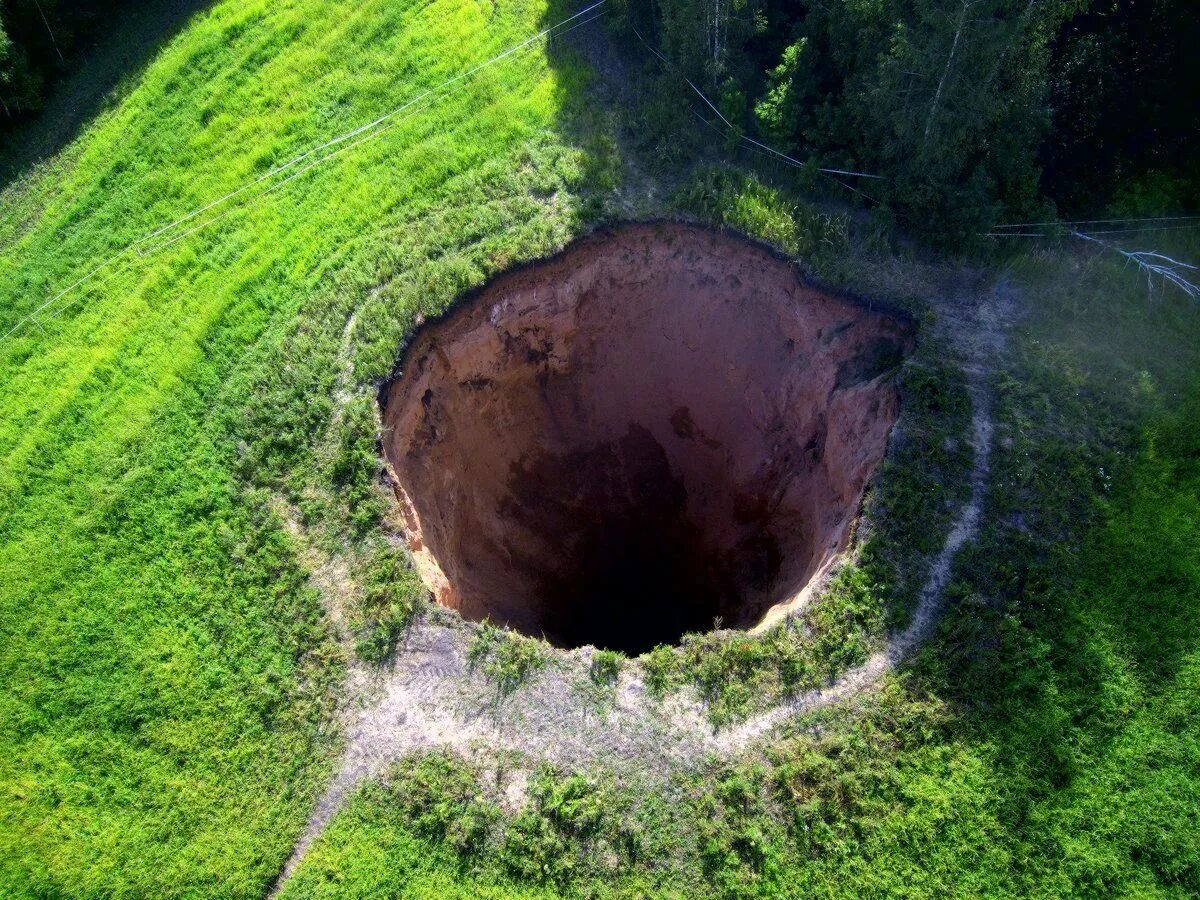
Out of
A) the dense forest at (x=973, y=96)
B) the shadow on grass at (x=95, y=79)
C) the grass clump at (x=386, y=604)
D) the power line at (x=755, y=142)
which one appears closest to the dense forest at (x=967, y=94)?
the dense forest at (x=973, y=96)

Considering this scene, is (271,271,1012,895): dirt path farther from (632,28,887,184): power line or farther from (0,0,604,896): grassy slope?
(632,28,887,184): power line

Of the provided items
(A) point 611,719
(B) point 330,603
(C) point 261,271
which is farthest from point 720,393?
(C) point 261,271

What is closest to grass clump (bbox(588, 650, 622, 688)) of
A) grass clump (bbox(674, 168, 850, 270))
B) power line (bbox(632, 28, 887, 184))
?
grass clump (bbox(674, 168, 850, 270))

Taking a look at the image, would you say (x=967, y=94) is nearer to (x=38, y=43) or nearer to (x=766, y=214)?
(x=766, y=214)

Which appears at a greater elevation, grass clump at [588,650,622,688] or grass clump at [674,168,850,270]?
grass clump at [674,168,850,270]

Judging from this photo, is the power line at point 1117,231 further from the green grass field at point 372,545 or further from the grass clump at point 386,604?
the grass clump at point 386,604
